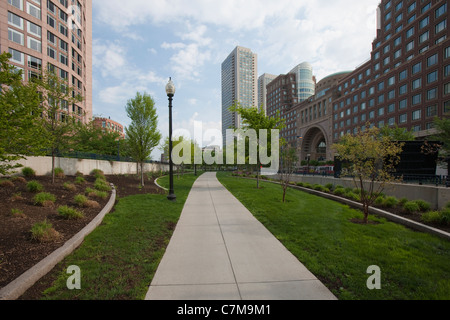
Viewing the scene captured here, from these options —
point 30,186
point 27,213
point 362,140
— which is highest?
point 362,140

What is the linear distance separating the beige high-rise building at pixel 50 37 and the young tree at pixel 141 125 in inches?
358

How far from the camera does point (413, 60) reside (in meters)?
43.3

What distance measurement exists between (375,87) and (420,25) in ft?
47.4

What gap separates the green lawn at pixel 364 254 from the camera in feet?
11.1

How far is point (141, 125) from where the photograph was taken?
1645 centimetres

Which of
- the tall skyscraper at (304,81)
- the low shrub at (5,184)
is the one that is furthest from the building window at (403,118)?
the tall skyscraper at (304,81)

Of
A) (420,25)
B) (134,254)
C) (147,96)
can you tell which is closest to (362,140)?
(134,254)

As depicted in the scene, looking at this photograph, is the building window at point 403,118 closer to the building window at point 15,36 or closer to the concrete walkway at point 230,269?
the concrete walkway at point 230,269

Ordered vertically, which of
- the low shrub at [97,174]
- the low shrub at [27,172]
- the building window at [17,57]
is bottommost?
the low shrub at [97,174]

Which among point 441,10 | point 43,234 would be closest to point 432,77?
point 441,10

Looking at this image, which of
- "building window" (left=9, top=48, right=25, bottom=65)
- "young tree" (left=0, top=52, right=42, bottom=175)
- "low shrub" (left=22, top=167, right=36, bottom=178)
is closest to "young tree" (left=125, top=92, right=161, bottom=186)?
"low shrub" (left=22, top=167, right=36, bottom=178)

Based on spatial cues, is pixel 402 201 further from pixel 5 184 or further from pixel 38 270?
pixel 5 184
